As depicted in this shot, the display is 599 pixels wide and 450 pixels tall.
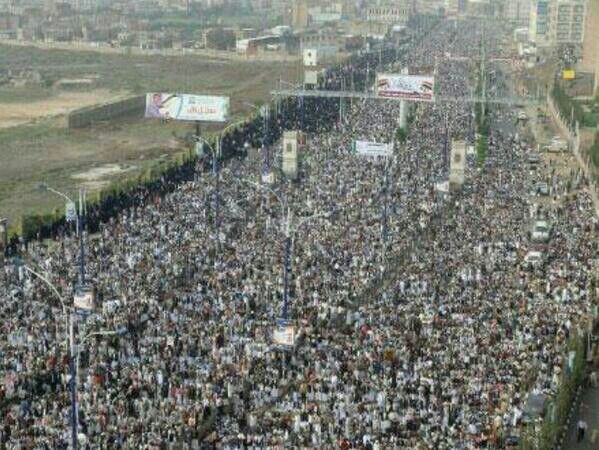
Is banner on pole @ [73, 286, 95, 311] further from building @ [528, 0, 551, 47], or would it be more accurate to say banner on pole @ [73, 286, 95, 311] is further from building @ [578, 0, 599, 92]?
building @ [528, 0, 551, 47]

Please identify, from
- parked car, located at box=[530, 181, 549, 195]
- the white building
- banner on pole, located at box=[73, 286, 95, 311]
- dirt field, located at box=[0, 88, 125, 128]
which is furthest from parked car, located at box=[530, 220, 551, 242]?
the white building

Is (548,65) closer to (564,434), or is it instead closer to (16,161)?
(16,161)

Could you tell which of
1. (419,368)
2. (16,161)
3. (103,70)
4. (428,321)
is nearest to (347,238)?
(428,321)

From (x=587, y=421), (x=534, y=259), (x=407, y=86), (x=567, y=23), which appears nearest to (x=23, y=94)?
(x=407, y=86)

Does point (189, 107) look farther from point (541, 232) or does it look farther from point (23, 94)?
point (23, 94)

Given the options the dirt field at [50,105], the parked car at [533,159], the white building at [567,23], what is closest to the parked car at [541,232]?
the parked car at [533,159]

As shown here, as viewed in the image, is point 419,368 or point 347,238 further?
point 347,238

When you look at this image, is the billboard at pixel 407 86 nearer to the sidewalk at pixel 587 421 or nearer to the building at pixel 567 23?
the sidewalk at pixel 587 421
